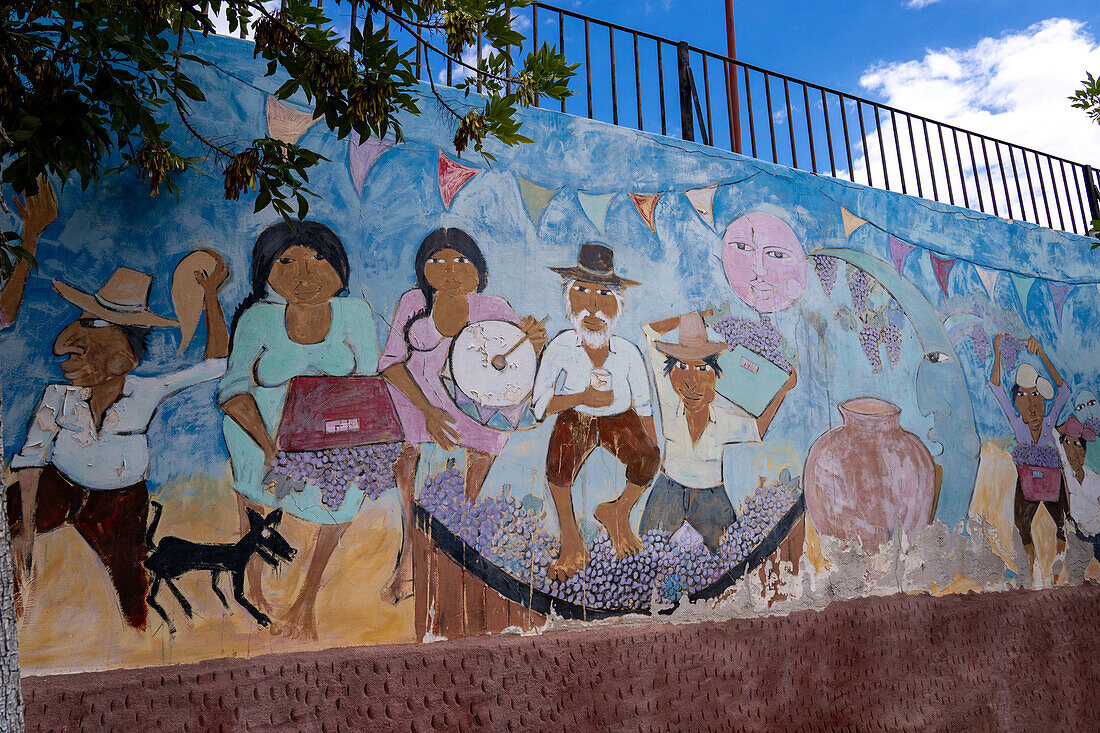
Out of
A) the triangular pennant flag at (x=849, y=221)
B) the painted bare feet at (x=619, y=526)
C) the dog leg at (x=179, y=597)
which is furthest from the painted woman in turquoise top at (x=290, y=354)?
the triangular pennant flag at (x=849, y=221)

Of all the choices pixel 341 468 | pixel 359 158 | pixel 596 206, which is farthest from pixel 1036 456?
pixel 359 158

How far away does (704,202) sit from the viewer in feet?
15.8

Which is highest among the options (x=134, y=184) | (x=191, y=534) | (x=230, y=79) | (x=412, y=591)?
(x=230, y=79)

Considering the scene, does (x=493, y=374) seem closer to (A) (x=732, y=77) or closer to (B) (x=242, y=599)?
(B) (x=242, y=599)

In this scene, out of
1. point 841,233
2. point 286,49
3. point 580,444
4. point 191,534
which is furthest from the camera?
point 841,233

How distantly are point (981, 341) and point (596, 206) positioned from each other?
11.7 ft

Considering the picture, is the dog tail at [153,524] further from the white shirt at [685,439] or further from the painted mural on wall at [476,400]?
the white shirt at [685,439]

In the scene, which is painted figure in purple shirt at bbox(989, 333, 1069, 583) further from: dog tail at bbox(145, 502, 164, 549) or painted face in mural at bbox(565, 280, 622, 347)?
dog tail at bbox(145, 502, 164, 549)

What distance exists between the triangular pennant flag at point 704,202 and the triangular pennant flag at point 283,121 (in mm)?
2340

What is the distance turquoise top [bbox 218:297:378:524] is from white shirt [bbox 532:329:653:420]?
94 cm

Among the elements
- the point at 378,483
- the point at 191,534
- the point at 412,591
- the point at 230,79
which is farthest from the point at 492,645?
the point at 230,79

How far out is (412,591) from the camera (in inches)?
139

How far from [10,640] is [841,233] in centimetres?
517

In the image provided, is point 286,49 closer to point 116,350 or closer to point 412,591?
point 116,350
